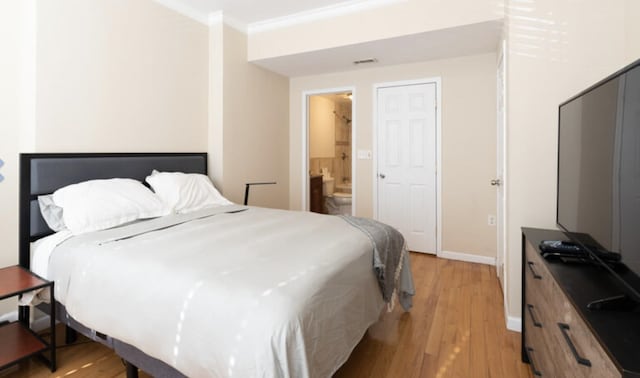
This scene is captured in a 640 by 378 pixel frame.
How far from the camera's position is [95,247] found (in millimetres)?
1792

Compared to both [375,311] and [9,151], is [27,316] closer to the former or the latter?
[9,151]

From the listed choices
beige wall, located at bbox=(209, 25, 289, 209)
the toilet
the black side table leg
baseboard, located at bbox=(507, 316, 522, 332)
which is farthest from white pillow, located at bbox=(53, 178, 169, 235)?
the toilet

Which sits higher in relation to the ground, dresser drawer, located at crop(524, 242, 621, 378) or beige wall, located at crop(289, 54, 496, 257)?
beige wall, located at crop(289, 54, 496, 257)

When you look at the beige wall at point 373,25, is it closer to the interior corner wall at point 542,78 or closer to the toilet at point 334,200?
the interior corner wall at point 542,78

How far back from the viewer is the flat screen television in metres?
1.00

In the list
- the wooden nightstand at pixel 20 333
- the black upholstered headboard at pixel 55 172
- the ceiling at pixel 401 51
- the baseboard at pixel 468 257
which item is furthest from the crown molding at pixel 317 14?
the wooden nightstand at pixel 20 333

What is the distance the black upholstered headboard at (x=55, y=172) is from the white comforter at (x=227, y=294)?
500mm

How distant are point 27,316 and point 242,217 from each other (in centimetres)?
140

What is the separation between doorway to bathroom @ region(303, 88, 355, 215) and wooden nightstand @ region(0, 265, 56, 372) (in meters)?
3.25

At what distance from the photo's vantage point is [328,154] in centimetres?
630

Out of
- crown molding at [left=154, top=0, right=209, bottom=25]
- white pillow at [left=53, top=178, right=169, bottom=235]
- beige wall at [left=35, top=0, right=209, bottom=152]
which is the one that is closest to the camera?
white pillow at [left=53, top=178, right=169, bottom=235]

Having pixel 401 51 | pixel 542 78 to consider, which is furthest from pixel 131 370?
pixel 401 51

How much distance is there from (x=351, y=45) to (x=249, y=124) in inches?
57.0

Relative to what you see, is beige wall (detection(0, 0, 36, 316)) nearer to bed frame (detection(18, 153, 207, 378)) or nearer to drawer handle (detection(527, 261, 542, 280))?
bed frame (detection(18, 153, 207, 378))
